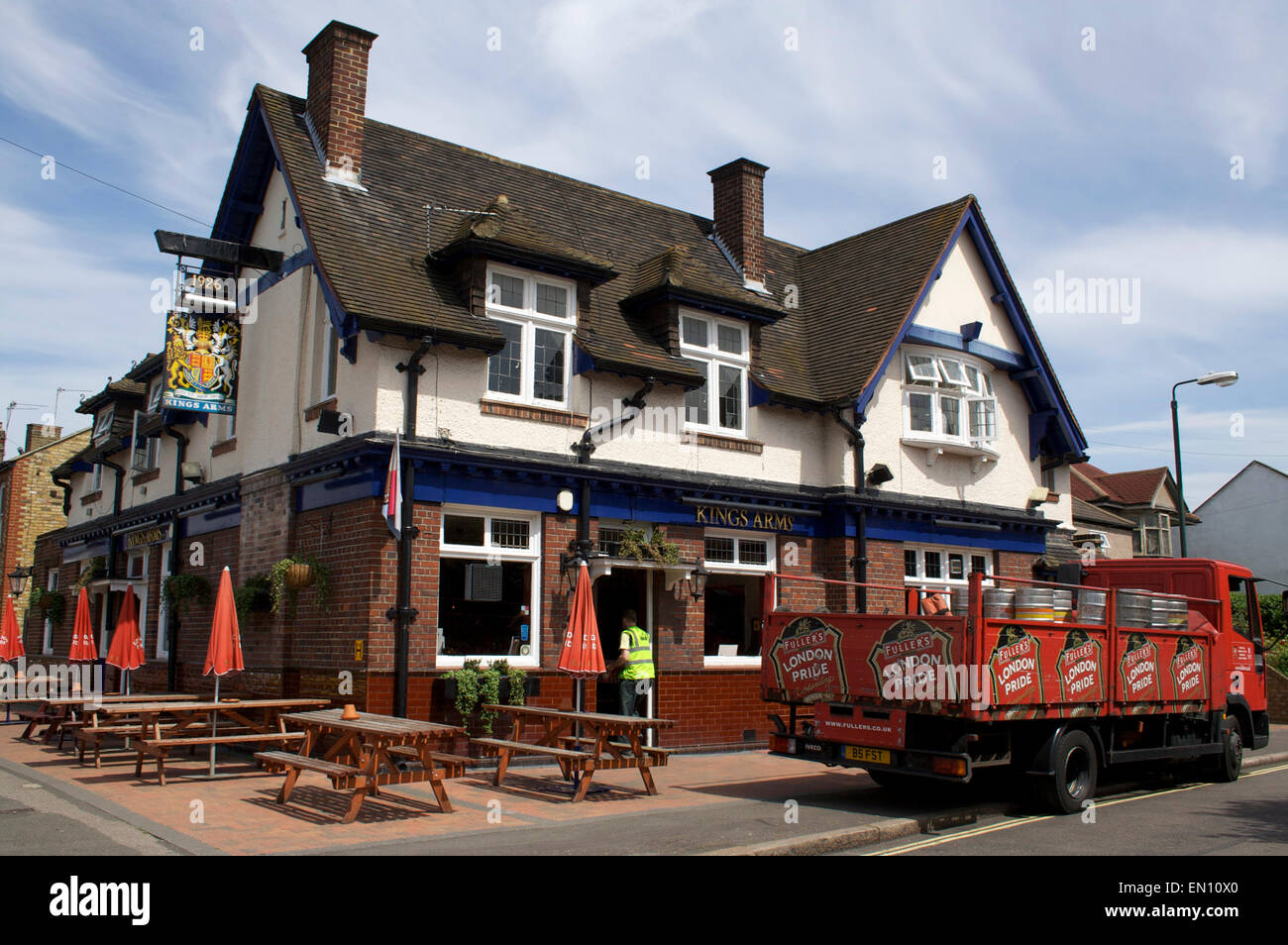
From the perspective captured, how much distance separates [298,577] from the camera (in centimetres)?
1357

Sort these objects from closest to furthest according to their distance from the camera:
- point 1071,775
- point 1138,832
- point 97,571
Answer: point 1138,832 < point 1071,775 < point 97,571

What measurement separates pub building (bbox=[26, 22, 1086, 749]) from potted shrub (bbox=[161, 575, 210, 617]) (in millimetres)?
224

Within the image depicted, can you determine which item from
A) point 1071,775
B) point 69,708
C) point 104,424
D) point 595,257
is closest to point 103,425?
point 104,424

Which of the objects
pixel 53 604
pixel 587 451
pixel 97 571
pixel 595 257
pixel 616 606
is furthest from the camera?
pixel 53 604

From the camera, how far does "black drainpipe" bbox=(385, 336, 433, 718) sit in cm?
1274

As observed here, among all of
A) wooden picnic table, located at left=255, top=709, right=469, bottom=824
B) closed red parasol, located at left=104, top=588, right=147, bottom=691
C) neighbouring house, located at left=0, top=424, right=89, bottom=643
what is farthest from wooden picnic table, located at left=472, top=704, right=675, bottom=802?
neighbouring house, located at left=0, top=424, right=89, bottom=643

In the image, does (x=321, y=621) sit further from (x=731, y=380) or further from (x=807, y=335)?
(x=807, y=335)

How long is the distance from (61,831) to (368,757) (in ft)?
8.30

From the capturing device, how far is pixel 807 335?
20031mm

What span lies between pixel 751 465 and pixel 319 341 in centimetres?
673

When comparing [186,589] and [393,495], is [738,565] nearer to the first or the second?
[393,495]

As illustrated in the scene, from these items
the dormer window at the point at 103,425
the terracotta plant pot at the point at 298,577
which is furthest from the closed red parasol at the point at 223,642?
the dormer window at the point at 103,425

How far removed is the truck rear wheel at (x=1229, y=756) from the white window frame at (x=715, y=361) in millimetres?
7701
